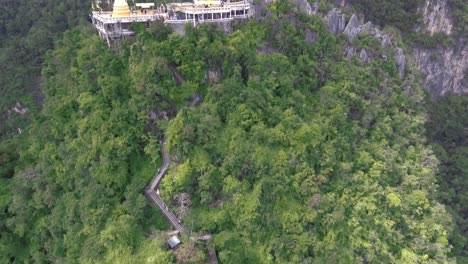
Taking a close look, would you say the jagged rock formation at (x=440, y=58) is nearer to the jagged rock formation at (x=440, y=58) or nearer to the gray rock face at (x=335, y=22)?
the jagged rock formation at (x=440, y=58)

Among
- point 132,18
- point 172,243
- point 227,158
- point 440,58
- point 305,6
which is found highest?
point 132,18

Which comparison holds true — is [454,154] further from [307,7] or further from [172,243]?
[172,243]

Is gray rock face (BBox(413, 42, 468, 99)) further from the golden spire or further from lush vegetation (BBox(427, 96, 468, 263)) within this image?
the golden spire

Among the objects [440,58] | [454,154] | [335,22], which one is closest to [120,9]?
[335,22]

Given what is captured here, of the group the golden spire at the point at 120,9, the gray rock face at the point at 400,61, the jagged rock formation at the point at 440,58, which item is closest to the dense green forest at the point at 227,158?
the golden spire at the point at 120,9

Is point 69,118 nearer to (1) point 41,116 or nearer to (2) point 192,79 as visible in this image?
(1) point 41,116

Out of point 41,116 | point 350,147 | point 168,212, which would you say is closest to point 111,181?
point 168,212

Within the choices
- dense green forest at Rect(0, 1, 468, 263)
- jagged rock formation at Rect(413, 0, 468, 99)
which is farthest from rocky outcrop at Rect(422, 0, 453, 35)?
dense green forest at Rect(0, 1, 468, 263)
